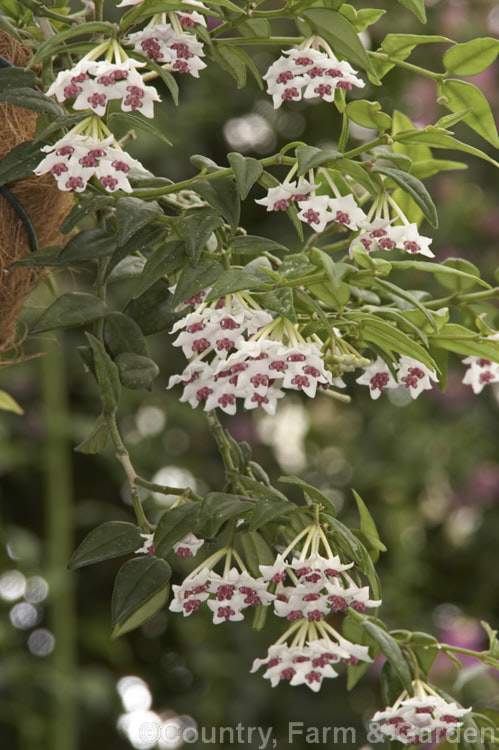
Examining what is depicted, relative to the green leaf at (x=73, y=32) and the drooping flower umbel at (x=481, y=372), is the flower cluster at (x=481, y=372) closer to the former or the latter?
the drooping flower umbel at (x=481, y=372)

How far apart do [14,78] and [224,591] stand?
0.29m

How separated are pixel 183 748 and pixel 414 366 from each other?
3.99 feet

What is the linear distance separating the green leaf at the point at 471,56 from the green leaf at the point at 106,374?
0.24m

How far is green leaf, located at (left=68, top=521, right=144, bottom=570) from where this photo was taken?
1.56 ft

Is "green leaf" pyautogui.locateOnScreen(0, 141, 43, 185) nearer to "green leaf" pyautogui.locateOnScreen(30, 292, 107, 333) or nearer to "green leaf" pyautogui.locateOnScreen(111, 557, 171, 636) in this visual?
"green leaf" pyautogui.locateOnScreen(30, 292, 107, 333)

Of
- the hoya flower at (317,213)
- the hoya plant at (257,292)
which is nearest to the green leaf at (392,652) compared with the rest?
the hoya plant at (257,292)

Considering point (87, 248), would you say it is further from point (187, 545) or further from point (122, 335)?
point (187, 545)

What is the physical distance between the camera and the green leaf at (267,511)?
453 mm

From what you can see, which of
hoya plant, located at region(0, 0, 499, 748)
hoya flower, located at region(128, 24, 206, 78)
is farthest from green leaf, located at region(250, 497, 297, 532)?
hoya flower, located at region(128, 24, 206, 78)

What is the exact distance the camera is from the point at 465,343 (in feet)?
1.69

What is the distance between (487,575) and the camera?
1663 millimetres

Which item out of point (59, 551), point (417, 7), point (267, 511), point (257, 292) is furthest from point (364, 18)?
point (59, 551)

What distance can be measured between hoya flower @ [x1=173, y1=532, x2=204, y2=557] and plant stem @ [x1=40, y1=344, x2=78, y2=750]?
0.77 meters

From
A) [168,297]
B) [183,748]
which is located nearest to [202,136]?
[183,748]
